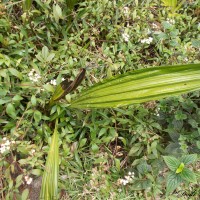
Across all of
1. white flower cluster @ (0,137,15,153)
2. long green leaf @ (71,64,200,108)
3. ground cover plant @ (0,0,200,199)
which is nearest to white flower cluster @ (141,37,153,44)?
ground cover plant @ (0,0,200,199)

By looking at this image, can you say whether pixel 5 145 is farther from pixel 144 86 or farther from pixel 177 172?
pixel 177 172

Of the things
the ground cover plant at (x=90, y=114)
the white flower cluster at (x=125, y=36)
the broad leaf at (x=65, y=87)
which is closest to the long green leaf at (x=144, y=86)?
the broad leaf at (x=65, y=87)

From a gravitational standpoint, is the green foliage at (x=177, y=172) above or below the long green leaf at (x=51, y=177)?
below

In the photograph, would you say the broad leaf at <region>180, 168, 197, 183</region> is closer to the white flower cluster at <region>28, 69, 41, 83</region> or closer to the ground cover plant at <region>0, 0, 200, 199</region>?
the ground cover plant at <region>0, 0, 200, 199</region>

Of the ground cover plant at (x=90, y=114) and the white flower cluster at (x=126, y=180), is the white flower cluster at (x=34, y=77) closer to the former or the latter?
the ground cover plant at (x=90, y=114)

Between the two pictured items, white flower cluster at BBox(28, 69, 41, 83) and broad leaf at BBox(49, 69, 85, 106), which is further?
white flower cluster at BBox(28, 69, 41, 83)

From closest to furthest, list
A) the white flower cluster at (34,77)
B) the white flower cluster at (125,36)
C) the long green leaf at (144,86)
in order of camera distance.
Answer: the long green leaf at (144,86) < the white flower cluster at (34,77) < the white flower cluster at (125,36)

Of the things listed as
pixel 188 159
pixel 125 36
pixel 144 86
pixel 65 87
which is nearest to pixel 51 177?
pixel 65 87
